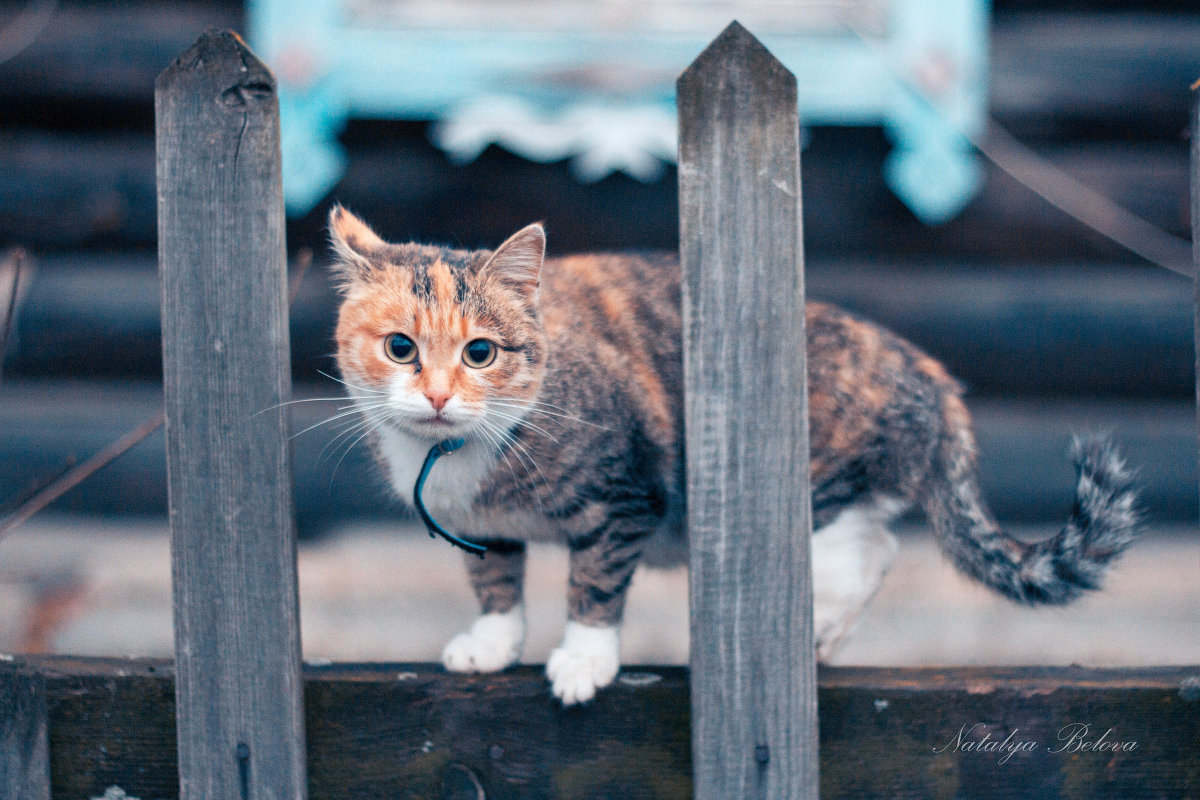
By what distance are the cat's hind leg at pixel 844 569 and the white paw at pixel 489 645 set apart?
0.55 meters

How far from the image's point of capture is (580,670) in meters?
1.31

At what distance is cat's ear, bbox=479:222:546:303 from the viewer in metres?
1.47

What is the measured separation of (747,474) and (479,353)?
0.50m

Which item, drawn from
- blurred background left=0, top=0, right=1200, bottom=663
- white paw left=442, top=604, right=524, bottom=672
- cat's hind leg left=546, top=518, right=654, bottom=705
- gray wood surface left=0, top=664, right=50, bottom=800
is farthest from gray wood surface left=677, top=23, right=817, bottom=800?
blurred background left=0, top=0, right=1200, bottom=663

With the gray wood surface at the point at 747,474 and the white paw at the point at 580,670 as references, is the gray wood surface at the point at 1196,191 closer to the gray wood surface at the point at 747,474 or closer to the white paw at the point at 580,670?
the gray wood surface at the point at 747,474

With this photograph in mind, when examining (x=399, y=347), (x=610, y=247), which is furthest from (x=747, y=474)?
(x=610, y=247)

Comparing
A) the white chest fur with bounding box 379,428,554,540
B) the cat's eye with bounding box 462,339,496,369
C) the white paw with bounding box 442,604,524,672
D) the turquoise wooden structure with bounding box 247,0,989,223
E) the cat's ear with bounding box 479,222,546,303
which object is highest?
the turquoise wooden structure with bounding box 247,0,989,223

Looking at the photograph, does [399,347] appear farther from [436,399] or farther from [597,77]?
[597,77]

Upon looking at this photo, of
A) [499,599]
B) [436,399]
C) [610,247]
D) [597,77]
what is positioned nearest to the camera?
[436,399]

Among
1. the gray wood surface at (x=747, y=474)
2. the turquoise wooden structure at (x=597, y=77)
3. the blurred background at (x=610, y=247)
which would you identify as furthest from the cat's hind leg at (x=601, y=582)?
the turquoise wooden structure at (x=597, y=77)

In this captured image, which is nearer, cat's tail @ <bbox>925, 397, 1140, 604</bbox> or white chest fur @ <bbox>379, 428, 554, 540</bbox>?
cat's tail @ <bbox>925, 397, 1140, 604</bbox>

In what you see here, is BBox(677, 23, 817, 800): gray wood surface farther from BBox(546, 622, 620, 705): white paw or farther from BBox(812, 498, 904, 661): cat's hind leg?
BBox(812, 498, 904, 661): cat's hind leg

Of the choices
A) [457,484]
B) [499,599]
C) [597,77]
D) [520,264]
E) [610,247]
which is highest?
[597,77]

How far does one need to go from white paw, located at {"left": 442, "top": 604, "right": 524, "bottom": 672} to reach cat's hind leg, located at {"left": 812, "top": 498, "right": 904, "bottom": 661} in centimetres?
55
